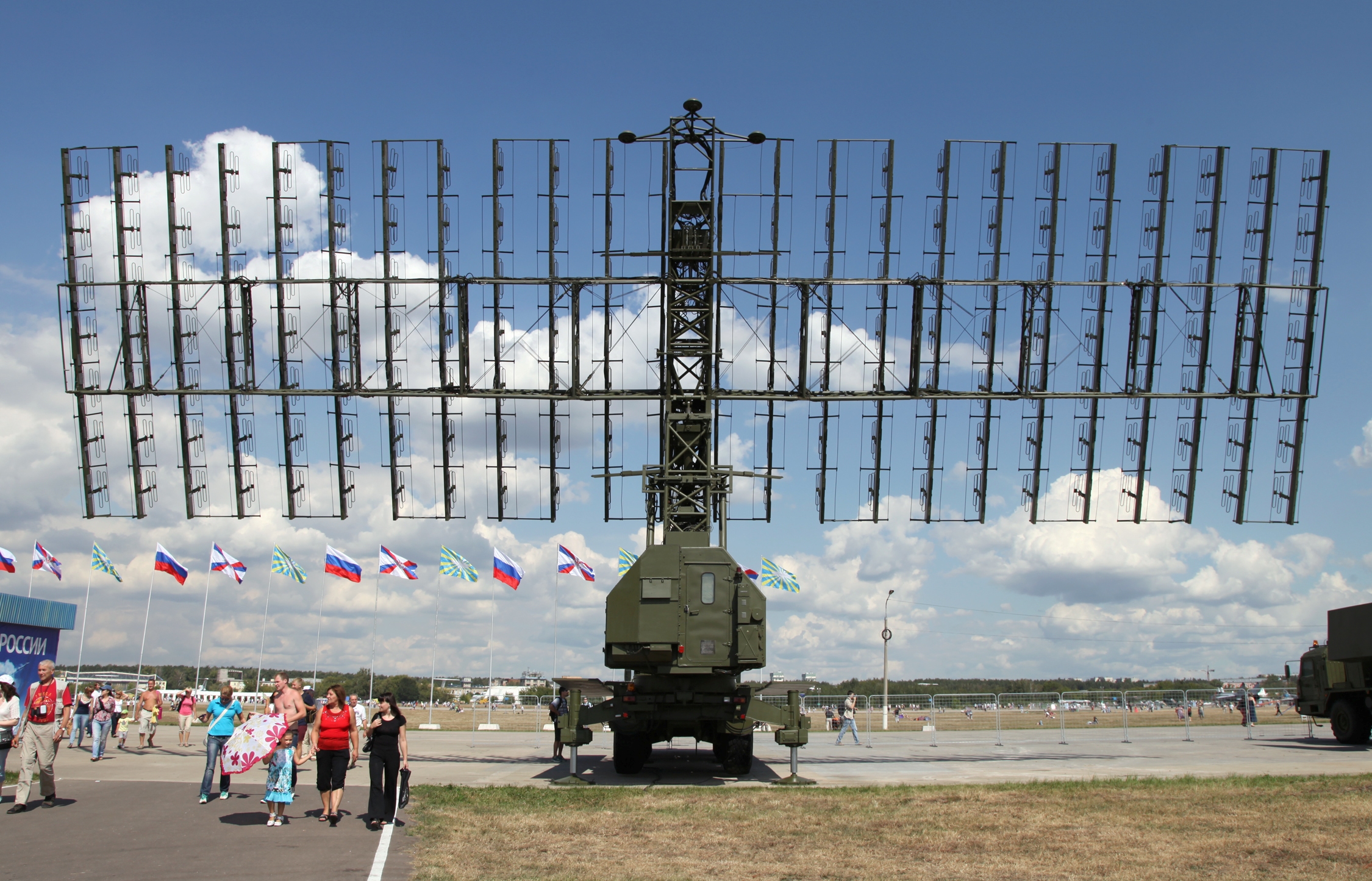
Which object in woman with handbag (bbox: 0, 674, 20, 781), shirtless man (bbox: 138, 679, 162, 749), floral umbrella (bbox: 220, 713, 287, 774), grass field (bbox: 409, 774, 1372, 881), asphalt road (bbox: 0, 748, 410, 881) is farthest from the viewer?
shirtless man (bbox: 138, 679, 162, 749)

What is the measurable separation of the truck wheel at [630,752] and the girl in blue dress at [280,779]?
8.28 m

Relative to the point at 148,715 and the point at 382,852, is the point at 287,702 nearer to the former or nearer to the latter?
the point at 382,852

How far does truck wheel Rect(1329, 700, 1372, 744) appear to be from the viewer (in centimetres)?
2856

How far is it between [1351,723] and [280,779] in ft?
96.0

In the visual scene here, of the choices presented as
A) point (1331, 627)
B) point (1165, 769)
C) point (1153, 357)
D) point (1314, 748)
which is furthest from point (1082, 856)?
point (1331, 627)

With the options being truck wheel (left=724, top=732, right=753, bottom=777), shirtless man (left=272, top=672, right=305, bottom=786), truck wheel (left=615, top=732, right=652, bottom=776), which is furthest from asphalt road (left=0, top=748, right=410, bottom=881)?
truck wheel (left=724, top=732, right=753, bottom=777)

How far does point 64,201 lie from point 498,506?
12059 millimetres

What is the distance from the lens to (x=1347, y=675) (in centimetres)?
2856

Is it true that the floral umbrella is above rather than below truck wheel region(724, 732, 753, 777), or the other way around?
above

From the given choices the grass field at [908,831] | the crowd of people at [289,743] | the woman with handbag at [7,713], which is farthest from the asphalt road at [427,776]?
the grass field at [908,831]

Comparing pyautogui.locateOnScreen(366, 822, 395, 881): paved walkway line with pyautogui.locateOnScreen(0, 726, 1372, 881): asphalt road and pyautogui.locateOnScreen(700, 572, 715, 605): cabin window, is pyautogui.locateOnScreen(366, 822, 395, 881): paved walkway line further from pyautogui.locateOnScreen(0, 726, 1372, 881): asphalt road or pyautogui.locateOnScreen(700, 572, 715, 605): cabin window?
pyautogui.locateOnScreen(700, 572, 715, 605): cabin window

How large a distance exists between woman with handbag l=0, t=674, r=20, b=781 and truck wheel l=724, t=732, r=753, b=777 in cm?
1258

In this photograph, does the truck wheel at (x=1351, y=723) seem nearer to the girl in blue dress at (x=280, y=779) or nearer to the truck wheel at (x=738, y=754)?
the truck wheel at (x=738, y=754)

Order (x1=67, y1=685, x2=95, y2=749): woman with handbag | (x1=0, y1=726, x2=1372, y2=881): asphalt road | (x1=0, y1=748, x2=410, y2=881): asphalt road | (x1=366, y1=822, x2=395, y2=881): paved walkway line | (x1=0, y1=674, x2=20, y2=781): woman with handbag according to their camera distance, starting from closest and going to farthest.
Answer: (x1=366, y1=822, x2=395, y2=881): paved walkway line
(x1=0, y1=748, x2=410, y2=881): asphalt road
(x1=0, y1=726, x2=1372, y2=881): asphalt road
(x1=0, y1=674, x2=20, y2=781): woman with handbag
(x1=67, y1=685, x2=95, y2=749): woman with handbag
